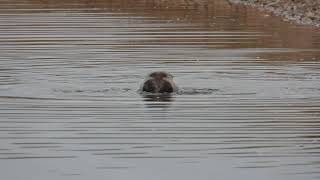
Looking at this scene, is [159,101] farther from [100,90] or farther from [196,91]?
[100,90]

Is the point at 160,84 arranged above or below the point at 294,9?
above

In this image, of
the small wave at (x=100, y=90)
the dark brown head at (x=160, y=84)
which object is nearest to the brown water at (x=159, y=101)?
the small wave at (x=100, y=90)

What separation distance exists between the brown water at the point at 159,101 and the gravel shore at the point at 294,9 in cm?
116

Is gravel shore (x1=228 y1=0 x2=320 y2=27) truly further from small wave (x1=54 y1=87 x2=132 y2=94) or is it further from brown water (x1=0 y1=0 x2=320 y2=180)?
small wave (x1=54 y1=87 x2=132 y2=94)

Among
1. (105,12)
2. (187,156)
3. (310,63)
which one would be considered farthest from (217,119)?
(105,12)

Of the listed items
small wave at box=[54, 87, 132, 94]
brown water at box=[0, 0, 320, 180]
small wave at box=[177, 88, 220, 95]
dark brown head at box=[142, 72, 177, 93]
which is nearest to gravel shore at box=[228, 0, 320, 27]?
brown water at box=[0, 0, 320, 180]

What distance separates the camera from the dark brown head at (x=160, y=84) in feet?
53.2

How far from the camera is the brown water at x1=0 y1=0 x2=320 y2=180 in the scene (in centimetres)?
1110

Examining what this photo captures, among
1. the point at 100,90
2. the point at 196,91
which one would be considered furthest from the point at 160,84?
the point at 100,90

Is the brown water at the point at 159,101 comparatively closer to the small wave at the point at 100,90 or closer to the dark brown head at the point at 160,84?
the small wave at the point at 100,90

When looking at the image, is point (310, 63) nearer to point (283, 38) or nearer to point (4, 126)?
point (283, 38)

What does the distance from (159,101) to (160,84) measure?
24.2 inches

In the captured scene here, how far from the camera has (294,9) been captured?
3281cm

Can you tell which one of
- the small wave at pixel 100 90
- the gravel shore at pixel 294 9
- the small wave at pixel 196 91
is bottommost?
the gravel shore at pixel 294 9
